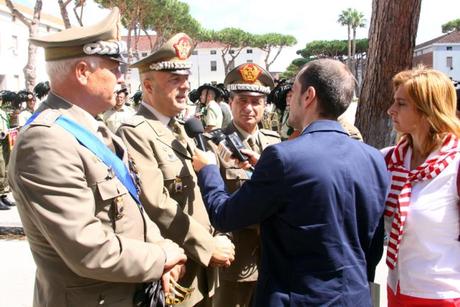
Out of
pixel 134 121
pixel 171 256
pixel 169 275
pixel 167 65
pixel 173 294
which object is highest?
pixel 167 65

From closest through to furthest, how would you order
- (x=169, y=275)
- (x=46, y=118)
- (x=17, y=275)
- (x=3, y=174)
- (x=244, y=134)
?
(x=46, y=118) < (x=169, y=275) < (x=244, y=134) < (x=17, y=275) < (x=3, y=174)

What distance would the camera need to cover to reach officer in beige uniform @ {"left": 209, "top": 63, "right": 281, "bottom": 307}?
311cm

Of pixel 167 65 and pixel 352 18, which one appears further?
pixel 352 18

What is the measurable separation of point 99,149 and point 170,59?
1.03m

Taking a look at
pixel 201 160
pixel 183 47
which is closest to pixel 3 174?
pixel 183 47

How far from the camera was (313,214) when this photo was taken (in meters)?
1.95

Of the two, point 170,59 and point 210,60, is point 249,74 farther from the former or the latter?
point 210,60

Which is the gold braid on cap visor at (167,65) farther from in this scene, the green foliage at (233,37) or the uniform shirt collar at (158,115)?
the green foliage at (233,37)

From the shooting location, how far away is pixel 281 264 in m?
2.03

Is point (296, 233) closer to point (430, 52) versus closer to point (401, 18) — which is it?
point (401, 18)

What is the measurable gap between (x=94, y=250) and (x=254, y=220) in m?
0.65

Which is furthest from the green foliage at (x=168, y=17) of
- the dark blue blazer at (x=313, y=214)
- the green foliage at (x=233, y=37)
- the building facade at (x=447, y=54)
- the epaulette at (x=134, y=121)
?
the building facade at (x=447, y=54)

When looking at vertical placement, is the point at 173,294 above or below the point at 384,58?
below

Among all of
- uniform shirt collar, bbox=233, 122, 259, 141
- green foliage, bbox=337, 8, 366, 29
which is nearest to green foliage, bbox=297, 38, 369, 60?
green foliage, bbox=337, 8, 366, 29
